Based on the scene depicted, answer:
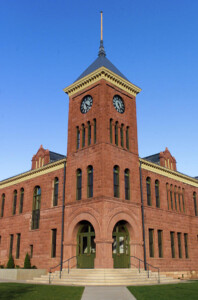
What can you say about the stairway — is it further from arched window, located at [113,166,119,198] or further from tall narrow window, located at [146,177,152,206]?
tall narrow window, located at [146,177,152,206]

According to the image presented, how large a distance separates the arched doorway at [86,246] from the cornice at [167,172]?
322 inches

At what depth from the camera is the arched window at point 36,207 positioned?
29.1 meters

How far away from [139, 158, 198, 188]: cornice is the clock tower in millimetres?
1655

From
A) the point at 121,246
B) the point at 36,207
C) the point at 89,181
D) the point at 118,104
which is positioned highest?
the point at 118,104

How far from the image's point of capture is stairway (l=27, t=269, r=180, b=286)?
740 inches

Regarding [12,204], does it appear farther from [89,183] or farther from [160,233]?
[160,233]

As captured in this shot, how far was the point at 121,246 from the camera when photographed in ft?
79.4

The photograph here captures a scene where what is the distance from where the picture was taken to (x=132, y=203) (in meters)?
24.9

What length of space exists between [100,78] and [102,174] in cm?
900

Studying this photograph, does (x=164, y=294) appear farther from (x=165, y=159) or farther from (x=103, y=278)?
(x=165, y=159)

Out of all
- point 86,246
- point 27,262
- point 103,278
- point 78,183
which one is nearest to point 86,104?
point 78,183

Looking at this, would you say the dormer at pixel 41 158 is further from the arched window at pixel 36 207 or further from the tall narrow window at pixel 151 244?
the tall narrow window at pixel 151 244

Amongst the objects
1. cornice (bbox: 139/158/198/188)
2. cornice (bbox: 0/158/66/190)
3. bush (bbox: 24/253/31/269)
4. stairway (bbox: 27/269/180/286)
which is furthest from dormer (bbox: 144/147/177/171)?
bush (bbox: 24/253/31/269)

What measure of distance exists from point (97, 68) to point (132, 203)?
1258 cm
